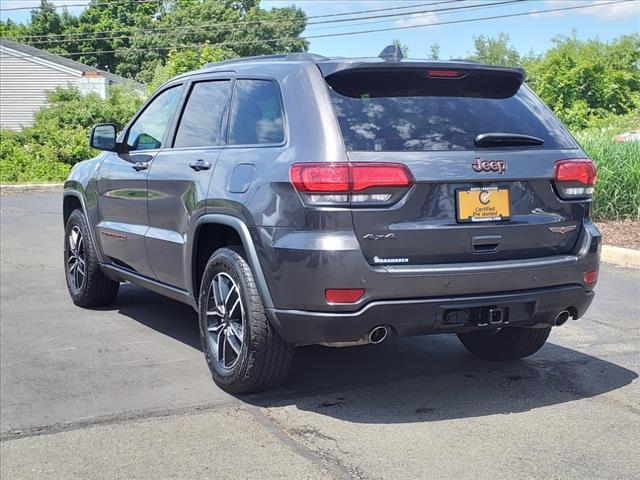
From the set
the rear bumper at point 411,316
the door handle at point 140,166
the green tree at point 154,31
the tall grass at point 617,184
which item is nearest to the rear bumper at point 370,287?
the rear bumper at point 411,316

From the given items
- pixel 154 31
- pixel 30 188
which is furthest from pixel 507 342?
pixel 154 31

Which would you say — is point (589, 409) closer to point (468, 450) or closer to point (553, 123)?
point (468, 450)

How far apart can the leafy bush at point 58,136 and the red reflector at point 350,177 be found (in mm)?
20148

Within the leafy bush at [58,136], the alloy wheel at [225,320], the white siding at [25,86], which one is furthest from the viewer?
the white siding at [25,86]

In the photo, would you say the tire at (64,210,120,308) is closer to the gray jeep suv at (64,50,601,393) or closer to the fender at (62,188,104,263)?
the fender at (62,188,104,263)

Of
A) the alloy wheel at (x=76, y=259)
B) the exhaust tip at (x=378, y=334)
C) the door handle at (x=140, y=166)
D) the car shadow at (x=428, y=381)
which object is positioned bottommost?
the car shadow at (x=428, y=381)

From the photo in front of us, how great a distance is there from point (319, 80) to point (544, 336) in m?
2.16

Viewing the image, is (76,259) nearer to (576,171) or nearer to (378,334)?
(378,334)

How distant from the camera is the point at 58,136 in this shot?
2605 cm

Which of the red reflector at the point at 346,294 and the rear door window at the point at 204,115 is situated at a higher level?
the rear door window at the point at 204,115

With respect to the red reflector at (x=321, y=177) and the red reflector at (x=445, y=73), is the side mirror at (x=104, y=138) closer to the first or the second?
the red reflector at (x=321, y=177)

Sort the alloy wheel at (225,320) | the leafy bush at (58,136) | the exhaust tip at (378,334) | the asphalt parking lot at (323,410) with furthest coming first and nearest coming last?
the leafy bush at (58,136) < the alloy wheel at (225,320) < the exhaust tip at (378,334) < the asphalt parking lot at (323,410)

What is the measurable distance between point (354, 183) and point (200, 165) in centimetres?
133

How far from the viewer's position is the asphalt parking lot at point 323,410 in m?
3.79
